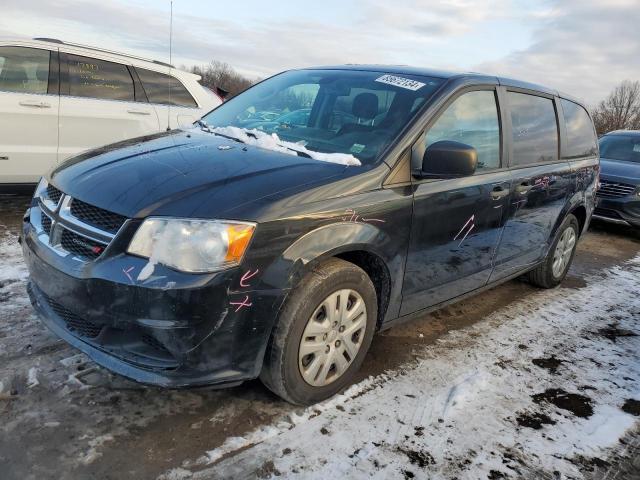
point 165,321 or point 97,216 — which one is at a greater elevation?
point 97,216

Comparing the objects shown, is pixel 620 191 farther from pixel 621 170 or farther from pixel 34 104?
pixel 34 104

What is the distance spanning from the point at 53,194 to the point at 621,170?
8.63 m

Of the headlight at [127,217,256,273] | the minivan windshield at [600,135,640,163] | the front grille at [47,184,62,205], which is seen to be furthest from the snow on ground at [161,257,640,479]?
the minivan windshield at [600,135,640,163]

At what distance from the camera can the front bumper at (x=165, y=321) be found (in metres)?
2.21

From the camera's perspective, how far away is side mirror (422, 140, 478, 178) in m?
2.88

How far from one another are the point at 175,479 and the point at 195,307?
0.71 m

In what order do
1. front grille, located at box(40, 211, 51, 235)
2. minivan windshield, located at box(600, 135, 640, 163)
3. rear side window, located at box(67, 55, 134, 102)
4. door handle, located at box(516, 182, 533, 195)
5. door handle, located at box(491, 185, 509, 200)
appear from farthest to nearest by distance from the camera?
1. minivan windshield, located at box(600, 135, 640, 163)
2. rear side window, located at box(67, 55, 134, 102)
3. door handle, located at box(516, 182, 533, 195)
4. door handle, located at box(491, 185, 509, 200)
5. front grille, located at box(40, 211, 51, 235)

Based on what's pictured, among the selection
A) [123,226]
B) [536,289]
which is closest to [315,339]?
[123,226]

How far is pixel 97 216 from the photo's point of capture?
244 cm

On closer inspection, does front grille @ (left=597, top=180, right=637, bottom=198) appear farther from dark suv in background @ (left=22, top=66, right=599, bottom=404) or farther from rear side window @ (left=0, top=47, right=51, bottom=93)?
rear side window @ (left=0, top=47, right=51, bottom=93)

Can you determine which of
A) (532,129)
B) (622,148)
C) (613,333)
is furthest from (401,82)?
(622,148)

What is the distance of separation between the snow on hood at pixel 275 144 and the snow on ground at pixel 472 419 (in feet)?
4.22

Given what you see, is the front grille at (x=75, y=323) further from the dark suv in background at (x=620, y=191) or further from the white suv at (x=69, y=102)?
the dark suv in background at (x=620, y=191)

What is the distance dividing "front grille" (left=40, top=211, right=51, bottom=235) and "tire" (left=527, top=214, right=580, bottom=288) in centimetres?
403
